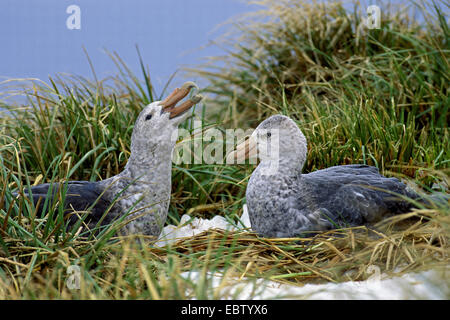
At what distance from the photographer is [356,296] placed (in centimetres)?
216

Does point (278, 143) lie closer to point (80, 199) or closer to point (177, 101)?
point (177, 101)

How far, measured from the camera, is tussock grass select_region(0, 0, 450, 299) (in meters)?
2.39

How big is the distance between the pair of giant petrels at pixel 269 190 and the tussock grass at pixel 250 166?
0.32ft

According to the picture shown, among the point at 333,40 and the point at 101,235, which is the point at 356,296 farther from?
the point at 333,40

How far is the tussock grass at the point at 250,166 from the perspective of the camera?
7.83 feet

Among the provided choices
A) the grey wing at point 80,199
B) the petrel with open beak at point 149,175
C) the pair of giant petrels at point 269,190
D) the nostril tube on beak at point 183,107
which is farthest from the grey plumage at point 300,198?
the grey wing at point 80,199

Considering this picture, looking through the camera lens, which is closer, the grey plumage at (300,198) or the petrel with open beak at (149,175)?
the grey plumage at (300,198)

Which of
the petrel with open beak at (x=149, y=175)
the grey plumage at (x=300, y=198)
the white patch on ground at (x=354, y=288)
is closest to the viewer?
the white patch on ground at (x=354, y=288)

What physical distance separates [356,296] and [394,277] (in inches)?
16.0

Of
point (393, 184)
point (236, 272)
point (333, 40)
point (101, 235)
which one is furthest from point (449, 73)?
point (101, 235)

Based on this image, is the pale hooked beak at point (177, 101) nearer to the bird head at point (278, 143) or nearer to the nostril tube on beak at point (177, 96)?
the nostril tube on beak at point (177, 96)

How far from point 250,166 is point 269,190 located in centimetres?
143

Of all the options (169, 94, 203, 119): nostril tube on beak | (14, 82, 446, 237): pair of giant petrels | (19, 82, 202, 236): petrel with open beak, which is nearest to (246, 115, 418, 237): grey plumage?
(14, 82, 446, 237): pair of giant petrels

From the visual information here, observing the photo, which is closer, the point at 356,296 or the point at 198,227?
the point at 356,296
